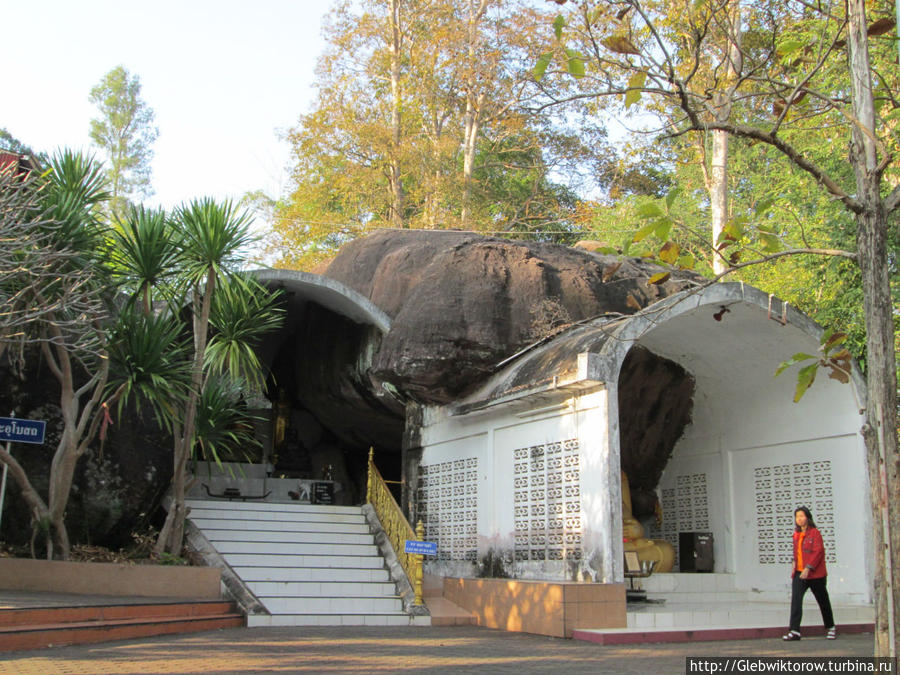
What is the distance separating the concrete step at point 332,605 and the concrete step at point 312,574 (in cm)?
51

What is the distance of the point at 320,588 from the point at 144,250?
15.3 feet

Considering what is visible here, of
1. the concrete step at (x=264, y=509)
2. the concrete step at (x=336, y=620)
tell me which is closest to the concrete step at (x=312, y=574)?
the concrete step at (x=336, y=620)

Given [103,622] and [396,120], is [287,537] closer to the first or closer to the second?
[103,622]

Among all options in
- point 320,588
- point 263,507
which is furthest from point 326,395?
point 320,588

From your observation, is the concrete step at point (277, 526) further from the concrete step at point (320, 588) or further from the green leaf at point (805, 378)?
the green leaf at point (805, 378)

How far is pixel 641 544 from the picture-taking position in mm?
11781

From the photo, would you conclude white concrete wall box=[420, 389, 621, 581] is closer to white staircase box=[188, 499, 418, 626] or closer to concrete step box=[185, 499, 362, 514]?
white staircase box=[188, 499, 418, 626]

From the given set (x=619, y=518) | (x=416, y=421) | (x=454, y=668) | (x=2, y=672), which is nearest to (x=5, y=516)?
(x=2, y=672)

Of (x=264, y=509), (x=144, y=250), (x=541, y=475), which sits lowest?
(x=264, y=509)

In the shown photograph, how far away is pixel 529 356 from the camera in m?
11.1

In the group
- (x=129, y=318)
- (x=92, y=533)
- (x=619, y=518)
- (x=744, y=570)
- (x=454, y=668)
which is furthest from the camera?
(x=744, y=570)

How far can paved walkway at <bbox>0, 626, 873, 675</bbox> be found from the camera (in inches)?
251

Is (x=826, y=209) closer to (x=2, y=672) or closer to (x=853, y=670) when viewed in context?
(x=853, y=670)

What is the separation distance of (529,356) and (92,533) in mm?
6063
